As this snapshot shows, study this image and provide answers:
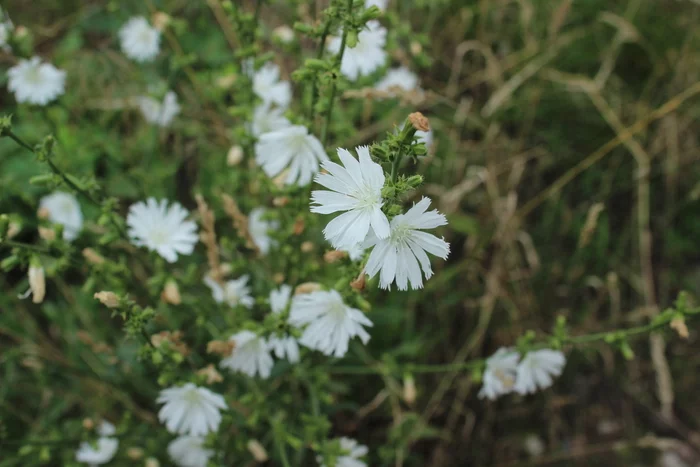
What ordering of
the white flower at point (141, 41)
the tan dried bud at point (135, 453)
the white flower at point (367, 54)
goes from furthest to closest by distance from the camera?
the white flower at point (141, 41) → the white flower at point (367, 54) → the tan dried bud at point (135, 453)

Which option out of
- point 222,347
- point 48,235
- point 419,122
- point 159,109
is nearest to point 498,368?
point 222,347

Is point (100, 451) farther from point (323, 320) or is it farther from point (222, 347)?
point (323, 320)

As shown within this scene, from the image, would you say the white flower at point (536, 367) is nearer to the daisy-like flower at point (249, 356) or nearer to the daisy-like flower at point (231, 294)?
the daisy-like flower at point (249, 356)

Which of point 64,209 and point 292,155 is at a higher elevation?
point 64,209

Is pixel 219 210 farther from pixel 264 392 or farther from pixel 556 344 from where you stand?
pixel 556 344

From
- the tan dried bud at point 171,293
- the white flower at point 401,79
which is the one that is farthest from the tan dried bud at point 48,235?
the white flower at point 401,79

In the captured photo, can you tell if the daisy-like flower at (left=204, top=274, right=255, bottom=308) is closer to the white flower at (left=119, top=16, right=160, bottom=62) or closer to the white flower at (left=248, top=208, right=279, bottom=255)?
the white flower at (left=248, top=208, right=279, bottom=255)

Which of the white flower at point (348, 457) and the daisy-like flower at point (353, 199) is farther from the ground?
the daisy-like flower at point (353, 199)
